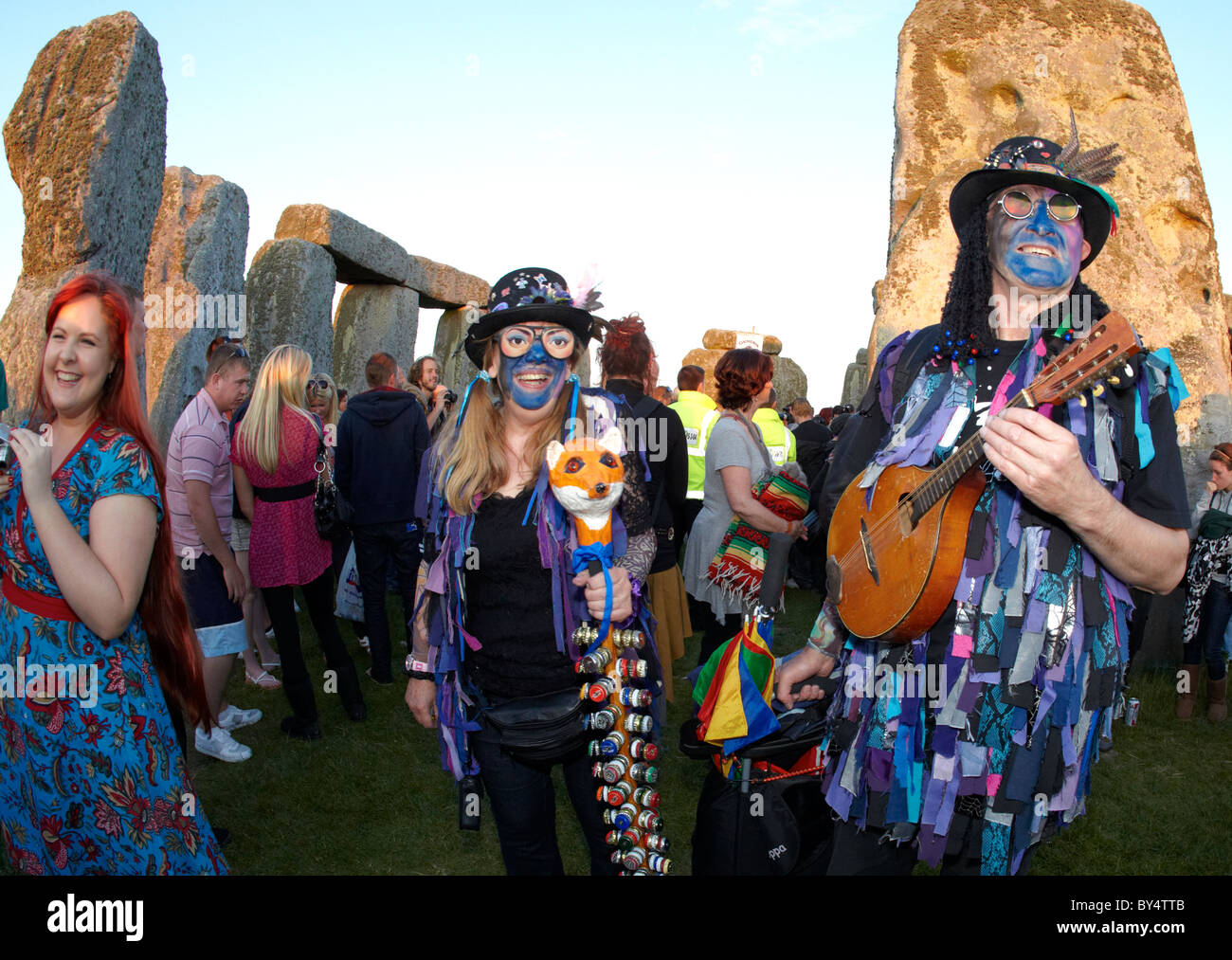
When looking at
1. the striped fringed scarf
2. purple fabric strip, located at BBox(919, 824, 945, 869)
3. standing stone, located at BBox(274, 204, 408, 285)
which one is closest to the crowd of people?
purple fabric strip, located at BBox(919, 824, 945, 869)

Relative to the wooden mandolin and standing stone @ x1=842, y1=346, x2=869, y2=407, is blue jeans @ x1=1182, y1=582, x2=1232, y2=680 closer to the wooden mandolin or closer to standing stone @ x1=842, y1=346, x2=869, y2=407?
the wooden mandolin

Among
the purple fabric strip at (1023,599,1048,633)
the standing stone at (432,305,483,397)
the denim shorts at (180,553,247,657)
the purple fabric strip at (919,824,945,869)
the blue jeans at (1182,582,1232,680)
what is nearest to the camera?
the purple fabric strip at (1023,599,1048,633)

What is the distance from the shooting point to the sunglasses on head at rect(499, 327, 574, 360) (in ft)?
7.87

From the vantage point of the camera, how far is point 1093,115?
5.86 m

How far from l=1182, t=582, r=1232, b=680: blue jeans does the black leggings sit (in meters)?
5.15

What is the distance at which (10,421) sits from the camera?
376 cm

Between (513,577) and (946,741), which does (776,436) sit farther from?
(946,741)

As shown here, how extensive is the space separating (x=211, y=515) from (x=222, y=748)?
50.2 inches

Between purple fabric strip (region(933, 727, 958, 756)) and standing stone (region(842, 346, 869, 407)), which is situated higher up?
standing stone (region(842, 346, 869, 407))

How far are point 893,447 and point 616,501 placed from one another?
737 mm

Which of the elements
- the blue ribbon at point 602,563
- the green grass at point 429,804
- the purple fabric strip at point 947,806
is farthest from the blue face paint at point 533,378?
the green grass at point 429,804

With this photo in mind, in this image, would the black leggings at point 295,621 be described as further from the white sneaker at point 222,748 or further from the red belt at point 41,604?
the red belt at point 41,604
